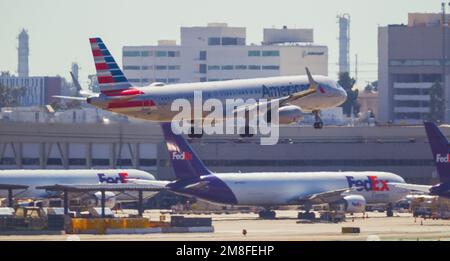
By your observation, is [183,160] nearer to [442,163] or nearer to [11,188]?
[11,188]

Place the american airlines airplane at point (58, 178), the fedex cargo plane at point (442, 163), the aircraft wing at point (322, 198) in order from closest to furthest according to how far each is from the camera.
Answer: the fedex cargo plane at point (442, 163) → the aircraft wing at point (322, 198) → the american airlines airplane at point (58, 178)

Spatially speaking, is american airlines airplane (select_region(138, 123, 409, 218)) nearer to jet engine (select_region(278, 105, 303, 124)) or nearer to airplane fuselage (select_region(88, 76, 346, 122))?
airplane fuselage (select_region(88, 76, 346, 122))

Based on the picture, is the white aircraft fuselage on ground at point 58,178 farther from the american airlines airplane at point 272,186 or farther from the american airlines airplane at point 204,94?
the american airlines airplane at point 204,94

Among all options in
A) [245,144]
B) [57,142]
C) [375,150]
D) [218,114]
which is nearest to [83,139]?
[57,142]

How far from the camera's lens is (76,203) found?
152 metres

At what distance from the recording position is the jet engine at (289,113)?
135 m

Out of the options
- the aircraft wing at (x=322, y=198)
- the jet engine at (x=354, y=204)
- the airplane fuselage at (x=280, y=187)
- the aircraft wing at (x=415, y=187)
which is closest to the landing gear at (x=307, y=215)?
the jet engine at (x=354, y=204)

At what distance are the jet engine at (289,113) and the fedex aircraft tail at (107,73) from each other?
550 inches

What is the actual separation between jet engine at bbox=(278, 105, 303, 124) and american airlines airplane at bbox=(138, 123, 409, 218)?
15.7 m

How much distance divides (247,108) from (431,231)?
23.0 metres

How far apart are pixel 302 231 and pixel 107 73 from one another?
79.0ft

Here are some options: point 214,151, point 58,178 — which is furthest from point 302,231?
point 214,151

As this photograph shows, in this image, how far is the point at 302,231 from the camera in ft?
407

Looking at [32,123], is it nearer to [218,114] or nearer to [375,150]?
[375,150]
